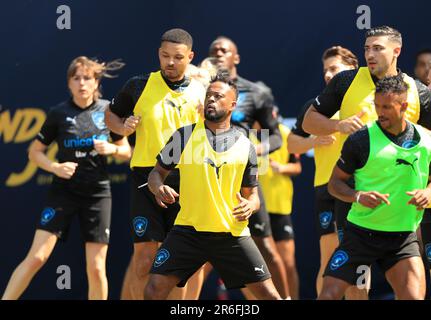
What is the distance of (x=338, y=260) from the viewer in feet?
21.8

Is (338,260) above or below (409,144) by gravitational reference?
below

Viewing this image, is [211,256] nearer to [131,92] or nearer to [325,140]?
[131,92]

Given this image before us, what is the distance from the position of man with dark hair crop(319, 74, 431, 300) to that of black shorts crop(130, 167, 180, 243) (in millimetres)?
1681

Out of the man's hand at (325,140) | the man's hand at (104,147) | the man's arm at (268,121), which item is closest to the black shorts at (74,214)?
the man's hand at (104,147)

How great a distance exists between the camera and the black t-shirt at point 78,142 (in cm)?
909

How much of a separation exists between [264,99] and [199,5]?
1.58 meters

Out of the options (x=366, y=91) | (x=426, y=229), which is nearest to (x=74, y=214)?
(x=366, y=91)

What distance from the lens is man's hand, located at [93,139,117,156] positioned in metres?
8.80

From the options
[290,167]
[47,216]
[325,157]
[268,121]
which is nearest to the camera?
[325,157]

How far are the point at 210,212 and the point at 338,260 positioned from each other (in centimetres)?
90

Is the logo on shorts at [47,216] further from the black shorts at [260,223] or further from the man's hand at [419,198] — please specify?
the man's hand at [419,198]
